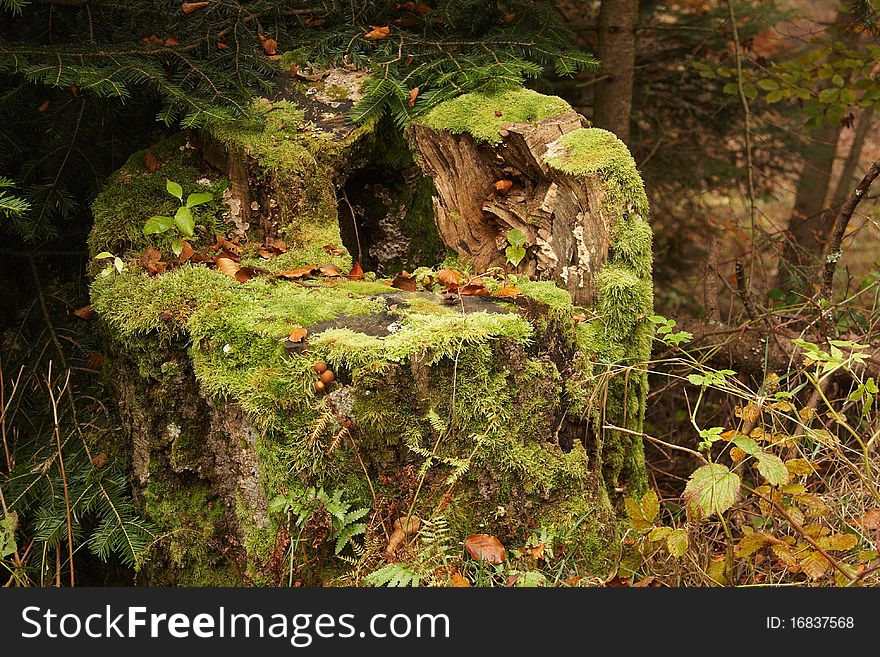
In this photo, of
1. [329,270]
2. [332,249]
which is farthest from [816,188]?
[329,270]

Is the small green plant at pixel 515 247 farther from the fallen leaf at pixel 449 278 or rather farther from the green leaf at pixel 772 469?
the green leaf at pixel 772 469

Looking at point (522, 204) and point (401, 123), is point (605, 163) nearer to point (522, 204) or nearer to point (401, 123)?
point (522, 204)

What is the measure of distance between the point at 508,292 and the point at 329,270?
945 mm

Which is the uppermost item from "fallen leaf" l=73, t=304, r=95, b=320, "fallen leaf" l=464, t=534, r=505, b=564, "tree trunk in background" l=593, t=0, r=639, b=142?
"tree trunk in background" l=593, t=0, r=639, b=142

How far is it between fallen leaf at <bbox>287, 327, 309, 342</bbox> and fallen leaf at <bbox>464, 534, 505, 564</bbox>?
1.04 meters

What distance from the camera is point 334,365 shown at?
2.84 metres

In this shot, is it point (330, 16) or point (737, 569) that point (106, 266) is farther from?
point (737, 569)

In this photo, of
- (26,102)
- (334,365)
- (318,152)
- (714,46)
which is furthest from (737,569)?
(714,46)

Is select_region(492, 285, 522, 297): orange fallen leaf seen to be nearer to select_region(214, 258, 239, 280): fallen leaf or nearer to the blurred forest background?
the blurred forest background

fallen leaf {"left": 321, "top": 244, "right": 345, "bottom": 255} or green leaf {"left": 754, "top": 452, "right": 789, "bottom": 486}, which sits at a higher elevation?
fallen leaf {"left": 321, "top": 244, "right": 345, "bottom": 255}

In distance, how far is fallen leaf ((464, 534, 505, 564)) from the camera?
2.94 m

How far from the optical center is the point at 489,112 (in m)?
4.12

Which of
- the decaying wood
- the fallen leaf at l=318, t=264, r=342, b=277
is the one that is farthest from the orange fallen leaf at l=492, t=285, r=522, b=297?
the fallen leaf at l=318, t=264, r=342, b=277

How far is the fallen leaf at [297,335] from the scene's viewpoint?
2.91 m
